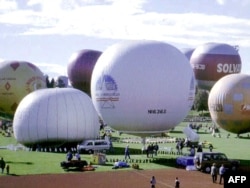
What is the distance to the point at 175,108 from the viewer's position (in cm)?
4362

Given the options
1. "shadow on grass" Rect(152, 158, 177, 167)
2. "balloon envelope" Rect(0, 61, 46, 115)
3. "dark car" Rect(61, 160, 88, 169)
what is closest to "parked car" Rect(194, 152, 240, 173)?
"shadow on grass" Rect(152, 158, 177, 167)

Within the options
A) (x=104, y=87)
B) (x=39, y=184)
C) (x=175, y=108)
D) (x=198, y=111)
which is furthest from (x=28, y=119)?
(x=198, y=111)

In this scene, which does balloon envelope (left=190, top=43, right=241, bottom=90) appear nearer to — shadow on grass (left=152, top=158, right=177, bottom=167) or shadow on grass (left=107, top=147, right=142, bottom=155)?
shadow on grass (left=107, top=147, right=142, bottom=155)

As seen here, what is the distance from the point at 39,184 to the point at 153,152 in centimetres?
1569

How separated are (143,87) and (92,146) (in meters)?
Answer: 8.57

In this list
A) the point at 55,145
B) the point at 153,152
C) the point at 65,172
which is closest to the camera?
the point at 65,172

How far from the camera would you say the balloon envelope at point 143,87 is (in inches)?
1658

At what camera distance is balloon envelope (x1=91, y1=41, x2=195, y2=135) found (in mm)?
42125

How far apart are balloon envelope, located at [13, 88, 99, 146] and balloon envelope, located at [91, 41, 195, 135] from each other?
5.79 metres

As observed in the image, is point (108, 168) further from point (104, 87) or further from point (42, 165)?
point (104, 87)

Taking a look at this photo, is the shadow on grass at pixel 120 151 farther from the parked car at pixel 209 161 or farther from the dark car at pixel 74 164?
the parked car at pixel 209 161

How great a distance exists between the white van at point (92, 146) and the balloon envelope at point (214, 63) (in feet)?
174

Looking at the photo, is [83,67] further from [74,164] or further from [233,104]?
[74,164]

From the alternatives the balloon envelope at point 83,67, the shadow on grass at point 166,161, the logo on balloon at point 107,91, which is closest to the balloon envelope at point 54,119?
the logo on balloon at point 107,91
